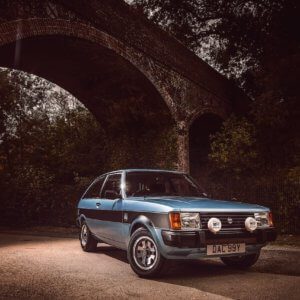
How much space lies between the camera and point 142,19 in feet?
48.6

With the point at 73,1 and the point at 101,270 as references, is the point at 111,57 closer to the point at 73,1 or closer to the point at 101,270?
the point at 73,1

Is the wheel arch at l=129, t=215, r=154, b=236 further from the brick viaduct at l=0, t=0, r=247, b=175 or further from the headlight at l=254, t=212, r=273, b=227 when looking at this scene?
the brick viaduct at l=0, t=0, r=247, b=175

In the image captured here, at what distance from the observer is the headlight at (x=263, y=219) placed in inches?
253

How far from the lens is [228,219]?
20.0 ft

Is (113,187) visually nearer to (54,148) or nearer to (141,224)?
(141,224)

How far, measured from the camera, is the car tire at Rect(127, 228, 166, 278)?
5953mm

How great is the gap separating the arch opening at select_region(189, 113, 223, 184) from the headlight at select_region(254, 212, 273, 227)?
1468 centimetres

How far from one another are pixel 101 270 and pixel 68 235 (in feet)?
18.9

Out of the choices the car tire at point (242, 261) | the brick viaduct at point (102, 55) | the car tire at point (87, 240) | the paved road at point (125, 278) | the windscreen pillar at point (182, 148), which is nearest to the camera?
the paved road at point (125, 278)

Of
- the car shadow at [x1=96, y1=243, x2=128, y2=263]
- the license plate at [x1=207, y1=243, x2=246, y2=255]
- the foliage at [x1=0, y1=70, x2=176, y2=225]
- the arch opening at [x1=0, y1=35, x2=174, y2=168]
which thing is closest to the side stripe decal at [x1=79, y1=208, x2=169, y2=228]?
the license plate at [x1=207, y1=243, x2=246, y2=255]

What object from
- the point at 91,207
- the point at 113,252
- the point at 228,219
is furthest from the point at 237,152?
the point at 228,219

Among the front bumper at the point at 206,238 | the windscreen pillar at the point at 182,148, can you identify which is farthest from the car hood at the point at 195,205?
the windscreen pillar at the point at 182,148

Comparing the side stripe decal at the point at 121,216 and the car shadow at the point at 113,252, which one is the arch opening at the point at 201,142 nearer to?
the car shadow at the point at 113,252

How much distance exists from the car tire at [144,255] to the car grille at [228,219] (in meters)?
0.76
